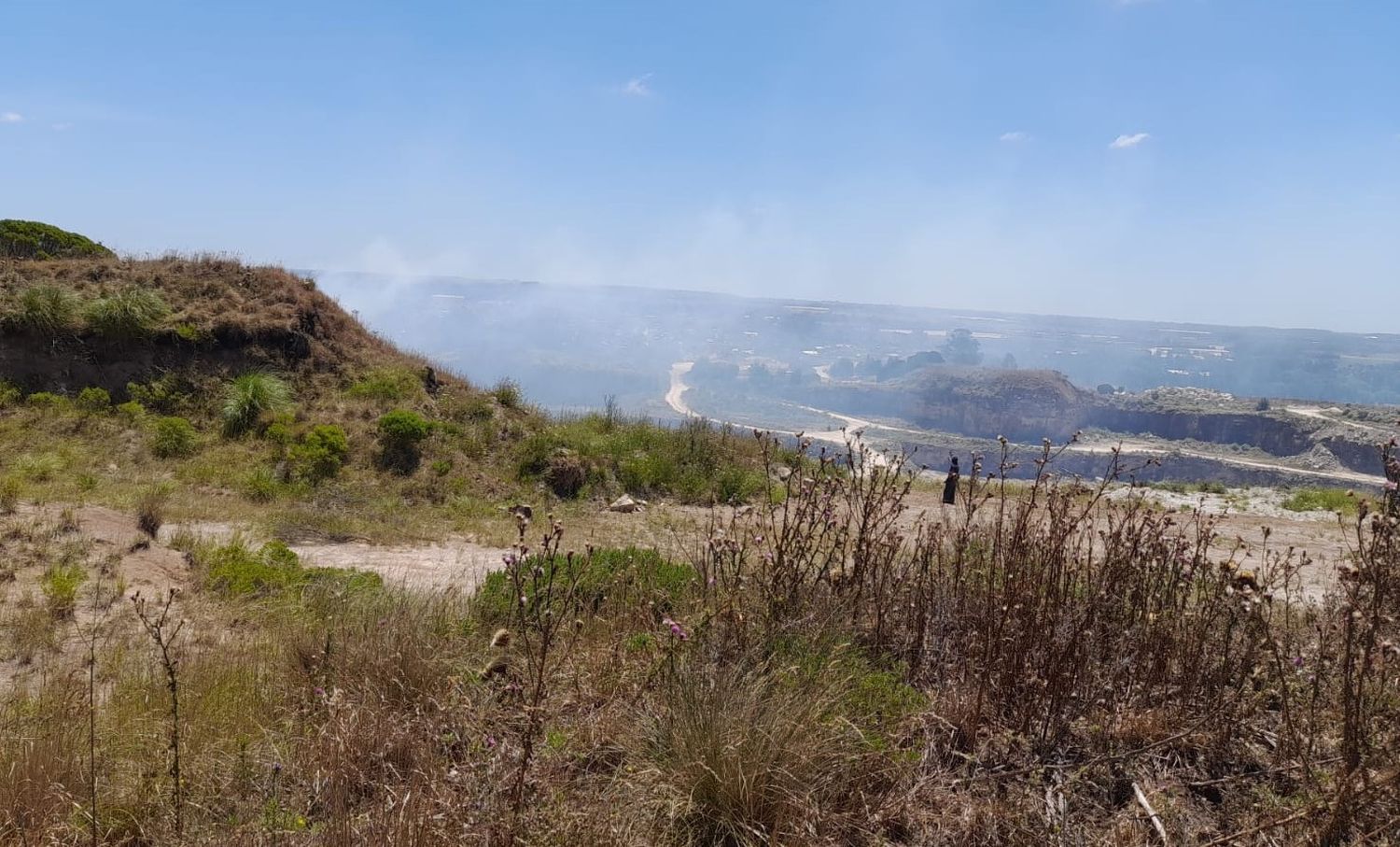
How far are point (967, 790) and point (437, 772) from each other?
6.55 ft

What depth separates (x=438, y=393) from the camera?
17109 millimetres

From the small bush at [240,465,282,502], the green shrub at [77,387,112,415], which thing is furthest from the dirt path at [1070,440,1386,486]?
the green shrub at [77,387,112,415]

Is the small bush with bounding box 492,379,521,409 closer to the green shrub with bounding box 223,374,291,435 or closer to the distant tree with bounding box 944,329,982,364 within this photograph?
the green shrub with bounding box 223,374,291,435

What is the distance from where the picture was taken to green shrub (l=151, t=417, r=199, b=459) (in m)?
12.5

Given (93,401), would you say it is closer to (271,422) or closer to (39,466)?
(271,422)

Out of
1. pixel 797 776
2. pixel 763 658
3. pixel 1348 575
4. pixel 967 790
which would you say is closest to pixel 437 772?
pixel 797 776

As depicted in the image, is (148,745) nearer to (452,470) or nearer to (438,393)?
(452,470)

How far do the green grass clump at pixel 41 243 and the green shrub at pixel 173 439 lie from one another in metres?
8.40

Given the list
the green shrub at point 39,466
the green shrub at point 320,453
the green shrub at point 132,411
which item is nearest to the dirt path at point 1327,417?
the green shrub at point 320,453

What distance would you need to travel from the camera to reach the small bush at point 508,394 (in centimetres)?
1725

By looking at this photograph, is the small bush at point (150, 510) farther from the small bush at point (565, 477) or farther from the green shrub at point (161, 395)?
the small bush at point (565, 477)

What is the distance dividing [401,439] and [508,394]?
405cm

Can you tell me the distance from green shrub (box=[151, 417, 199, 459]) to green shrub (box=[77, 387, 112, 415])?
139 centimetres

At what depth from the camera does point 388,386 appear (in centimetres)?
1562
